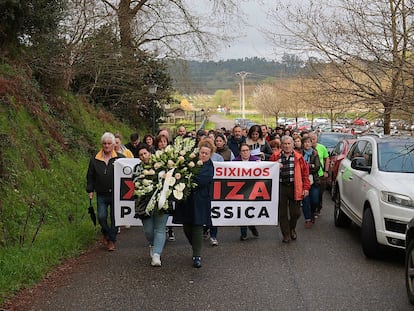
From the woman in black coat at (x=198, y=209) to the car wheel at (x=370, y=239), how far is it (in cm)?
220

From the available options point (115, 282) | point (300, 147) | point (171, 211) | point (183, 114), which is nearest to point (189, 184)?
point (171, 211)

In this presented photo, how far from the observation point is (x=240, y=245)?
8.85 meters

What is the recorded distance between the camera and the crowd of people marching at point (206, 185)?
24.6 ft

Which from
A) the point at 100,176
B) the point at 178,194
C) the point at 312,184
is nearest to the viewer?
the point at 178,194

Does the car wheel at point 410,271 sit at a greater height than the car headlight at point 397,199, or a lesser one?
lesser

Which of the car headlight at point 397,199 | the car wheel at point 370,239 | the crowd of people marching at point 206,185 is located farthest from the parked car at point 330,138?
the car headlight at point 397,199

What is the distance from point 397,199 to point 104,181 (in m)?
4.25

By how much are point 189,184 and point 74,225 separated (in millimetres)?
3220

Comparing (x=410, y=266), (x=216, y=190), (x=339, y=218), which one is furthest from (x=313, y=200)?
(x=410, y=266)

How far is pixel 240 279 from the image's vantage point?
22.4 feet

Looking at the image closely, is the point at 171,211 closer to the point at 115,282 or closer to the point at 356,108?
the point at 115,282

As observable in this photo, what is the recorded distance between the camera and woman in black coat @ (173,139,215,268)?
24.3 ft

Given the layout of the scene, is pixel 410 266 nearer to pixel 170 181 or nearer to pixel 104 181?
pixel 170 181

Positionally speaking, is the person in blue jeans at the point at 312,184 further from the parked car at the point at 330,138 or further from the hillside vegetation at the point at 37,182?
the parked car at the point at 330,138
